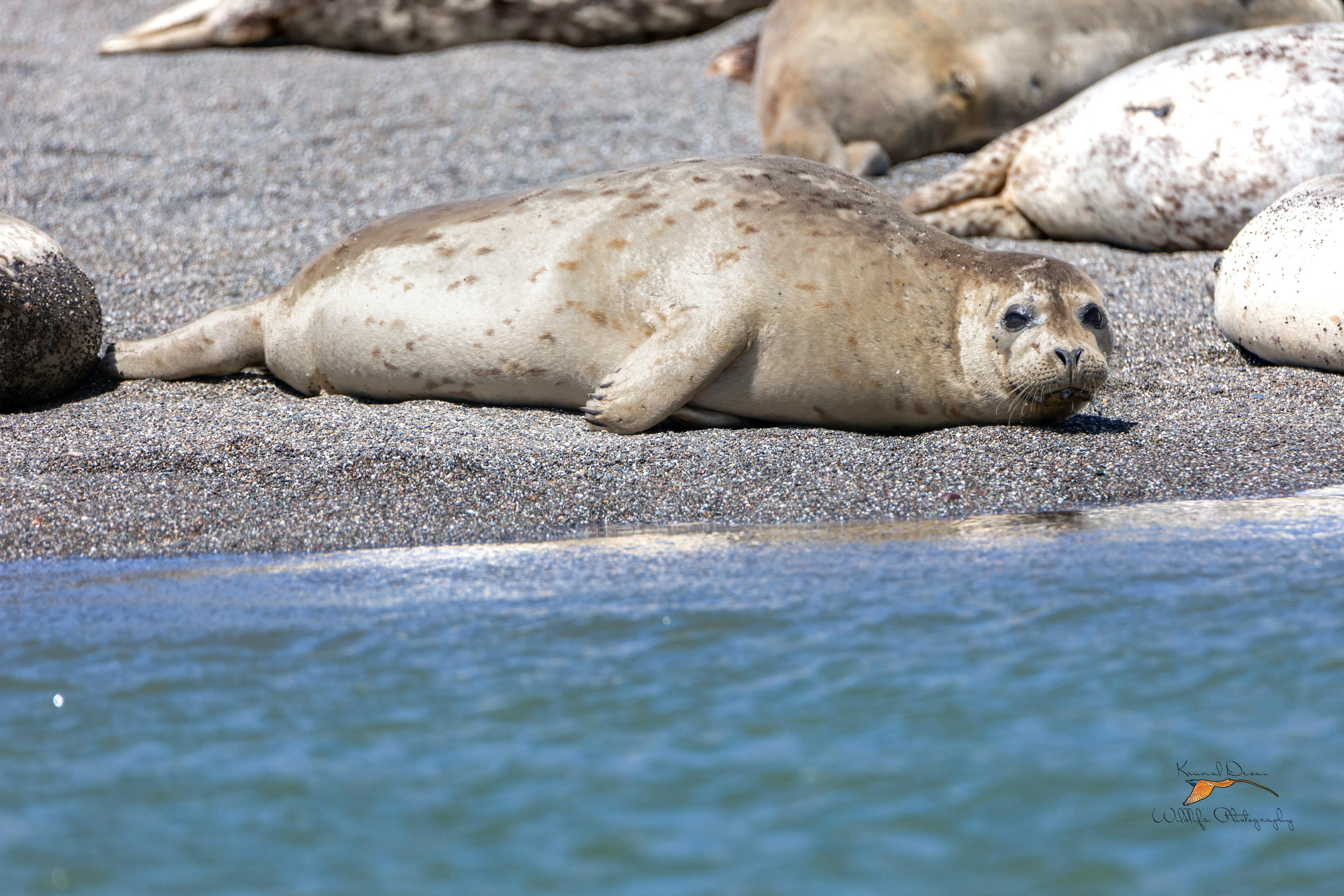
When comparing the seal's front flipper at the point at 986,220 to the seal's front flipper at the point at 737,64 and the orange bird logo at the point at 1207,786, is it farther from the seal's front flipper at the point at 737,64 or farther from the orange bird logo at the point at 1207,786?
the orange bird logo at the point at 1207,786

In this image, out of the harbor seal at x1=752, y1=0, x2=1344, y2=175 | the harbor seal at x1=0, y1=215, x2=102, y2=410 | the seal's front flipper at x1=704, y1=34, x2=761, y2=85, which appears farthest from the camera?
the seal's front flipper at x1=704, y1=34, x2=761, y2=85

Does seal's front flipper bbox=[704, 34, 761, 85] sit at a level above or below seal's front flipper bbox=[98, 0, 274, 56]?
below

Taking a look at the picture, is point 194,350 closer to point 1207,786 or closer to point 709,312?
point 709,312

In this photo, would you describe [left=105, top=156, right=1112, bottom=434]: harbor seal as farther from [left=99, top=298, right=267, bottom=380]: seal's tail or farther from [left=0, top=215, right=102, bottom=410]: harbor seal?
[left=0, top=215, right=102, bottom=410]: harbor seal

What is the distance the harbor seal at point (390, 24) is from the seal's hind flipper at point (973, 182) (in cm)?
339

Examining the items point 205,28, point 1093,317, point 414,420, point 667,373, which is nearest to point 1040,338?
point 1093,317

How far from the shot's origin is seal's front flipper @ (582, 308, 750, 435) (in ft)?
11.7

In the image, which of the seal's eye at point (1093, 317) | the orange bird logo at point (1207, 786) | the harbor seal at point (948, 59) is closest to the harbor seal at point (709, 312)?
the seal's eye at point (1093, 317)

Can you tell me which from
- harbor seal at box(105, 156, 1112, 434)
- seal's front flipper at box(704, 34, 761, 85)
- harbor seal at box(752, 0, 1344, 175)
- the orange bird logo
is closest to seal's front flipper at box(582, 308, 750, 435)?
harbor seal at box(105, 156, 1112, 434)

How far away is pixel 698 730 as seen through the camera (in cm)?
160

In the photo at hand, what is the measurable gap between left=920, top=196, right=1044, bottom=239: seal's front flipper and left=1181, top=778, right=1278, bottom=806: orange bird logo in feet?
14.7

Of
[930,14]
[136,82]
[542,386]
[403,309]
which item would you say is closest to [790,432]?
[542,386]

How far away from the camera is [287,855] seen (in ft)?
4.44

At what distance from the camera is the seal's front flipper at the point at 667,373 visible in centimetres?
358
